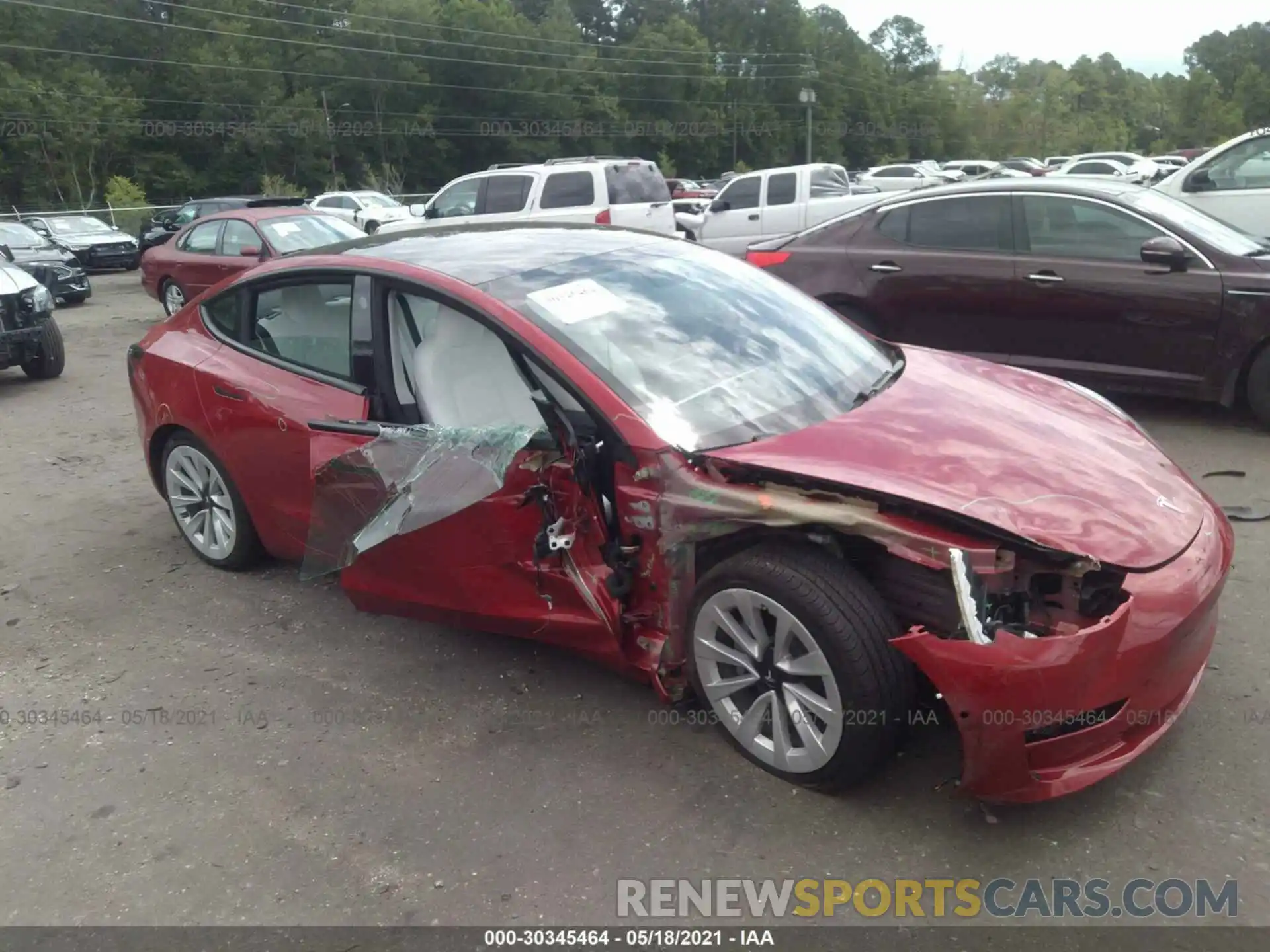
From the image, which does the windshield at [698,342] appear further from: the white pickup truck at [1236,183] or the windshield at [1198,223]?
the white pickup truck at [1236,183]

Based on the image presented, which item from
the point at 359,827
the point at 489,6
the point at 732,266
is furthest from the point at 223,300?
the point at 489,6

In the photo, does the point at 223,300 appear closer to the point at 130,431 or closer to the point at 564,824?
the point at 564,824

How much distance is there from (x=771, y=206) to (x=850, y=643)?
13.3m

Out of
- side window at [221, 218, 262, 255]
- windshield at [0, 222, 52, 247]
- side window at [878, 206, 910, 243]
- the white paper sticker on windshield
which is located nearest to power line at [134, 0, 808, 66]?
windshield at [0, 222, 52, 247]

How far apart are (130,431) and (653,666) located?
6.12 meters

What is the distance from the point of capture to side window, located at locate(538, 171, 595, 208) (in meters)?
14.1

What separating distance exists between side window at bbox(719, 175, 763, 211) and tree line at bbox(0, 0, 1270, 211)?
3242 cm

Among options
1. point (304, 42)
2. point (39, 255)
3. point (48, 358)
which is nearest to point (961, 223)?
point (48, 358)

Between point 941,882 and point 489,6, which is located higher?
point 489,6

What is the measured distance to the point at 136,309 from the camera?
16.1 metres

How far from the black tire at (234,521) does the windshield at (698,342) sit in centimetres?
173

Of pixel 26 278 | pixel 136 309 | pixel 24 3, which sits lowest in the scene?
pixel 136 309

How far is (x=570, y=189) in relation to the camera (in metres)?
14.2

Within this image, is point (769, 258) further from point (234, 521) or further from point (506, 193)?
point (506, 193)
